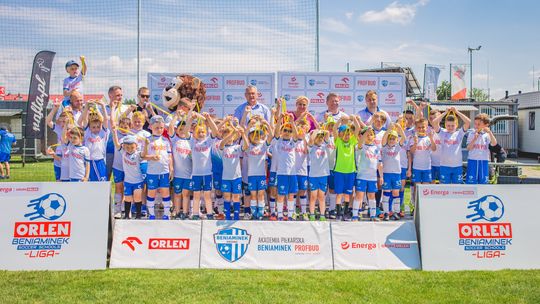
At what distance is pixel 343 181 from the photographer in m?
7.34

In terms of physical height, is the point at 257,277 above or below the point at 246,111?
below

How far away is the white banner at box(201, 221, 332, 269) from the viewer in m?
5.48

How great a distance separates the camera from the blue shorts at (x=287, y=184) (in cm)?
708

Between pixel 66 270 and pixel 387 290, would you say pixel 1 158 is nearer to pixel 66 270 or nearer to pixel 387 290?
pixel 66 270

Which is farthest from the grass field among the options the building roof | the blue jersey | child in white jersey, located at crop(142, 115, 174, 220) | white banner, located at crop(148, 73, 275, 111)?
the building roof

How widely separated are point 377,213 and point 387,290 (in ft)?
11.3

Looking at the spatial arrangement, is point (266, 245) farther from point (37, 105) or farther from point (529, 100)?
point (529, 100)

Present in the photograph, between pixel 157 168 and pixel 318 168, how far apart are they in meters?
2.77

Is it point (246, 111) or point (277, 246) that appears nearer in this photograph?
point (277, 246)

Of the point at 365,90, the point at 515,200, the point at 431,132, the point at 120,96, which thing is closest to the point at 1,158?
the point at 120,96

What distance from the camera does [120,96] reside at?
25.9ft

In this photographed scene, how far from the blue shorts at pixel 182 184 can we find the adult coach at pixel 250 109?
1.59m

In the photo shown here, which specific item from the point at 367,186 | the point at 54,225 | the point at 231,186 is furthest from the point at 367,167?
the point at 54,225

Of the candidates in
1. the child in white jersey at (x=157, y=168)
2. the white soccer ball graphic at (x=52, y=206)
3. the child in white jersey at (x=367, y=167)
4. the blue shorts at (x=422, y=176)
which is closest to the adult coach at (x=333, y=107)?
the child in white jersey at (x=367, y=167)
